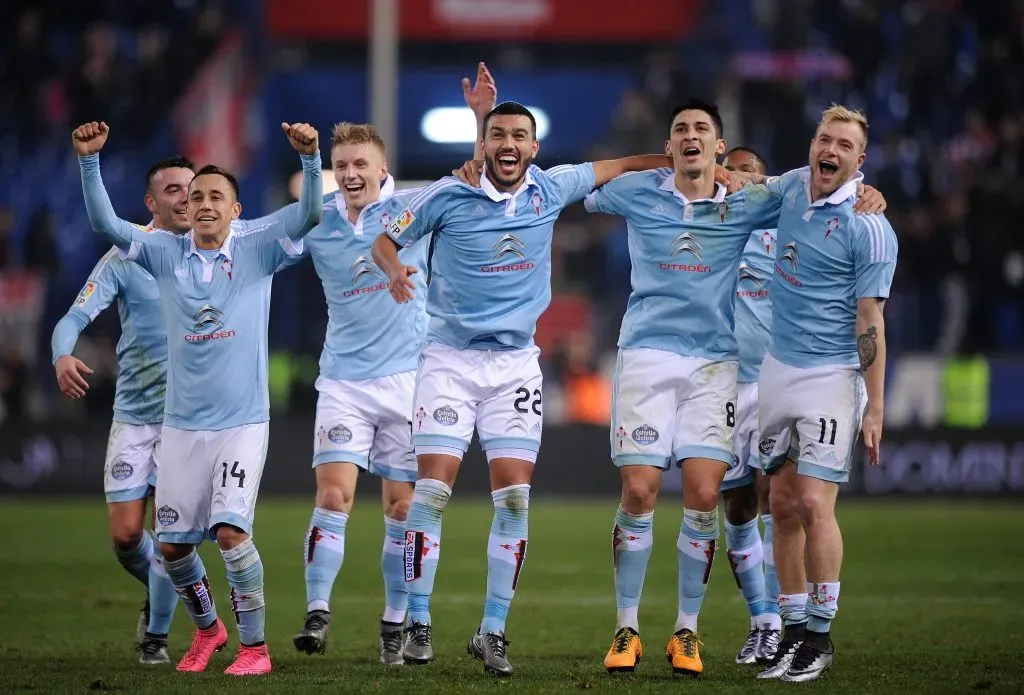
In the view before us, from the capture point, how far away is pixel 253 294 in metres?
7.72

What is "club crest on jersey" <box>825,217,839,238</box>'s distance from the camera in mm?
7434

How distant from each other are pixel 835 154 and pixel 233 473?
10.8ft

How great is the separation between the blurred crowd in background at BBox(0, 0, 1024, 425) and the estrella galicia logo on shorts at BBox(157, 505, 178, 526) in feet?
37.7

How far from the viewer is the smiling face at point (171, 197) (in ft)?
27.0

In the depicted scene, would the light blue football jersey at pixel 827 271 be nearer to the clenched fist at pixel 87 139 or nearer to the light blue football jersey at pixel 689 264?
the light blue football jersey at pixel 689 264

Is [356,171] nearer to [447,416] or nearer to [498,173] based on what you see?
[498,173]

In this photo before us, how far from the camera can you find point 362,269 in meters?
8.64

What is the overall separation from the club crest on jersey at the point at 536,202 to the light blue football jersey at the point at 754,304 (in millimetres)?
1465

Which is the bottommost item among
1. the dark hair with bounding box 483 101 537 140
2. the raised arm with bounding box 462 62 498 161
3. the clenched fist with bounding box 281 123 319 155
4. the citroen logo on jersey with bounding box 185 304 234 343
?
the citroen logo on jersey with bounding box 185 304 234 343

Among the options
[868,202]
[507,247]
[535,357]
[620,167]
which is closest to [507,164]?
[507,247]

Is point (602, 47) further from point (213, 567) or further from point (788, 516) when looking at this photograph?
point (788, 516)

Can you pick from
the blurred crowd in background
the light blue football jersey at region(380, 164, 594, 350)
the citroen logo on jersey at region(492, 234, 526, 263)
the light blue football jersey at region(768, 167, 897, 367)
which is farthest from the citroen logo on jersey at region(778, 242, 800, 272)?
the blurred crowd in background

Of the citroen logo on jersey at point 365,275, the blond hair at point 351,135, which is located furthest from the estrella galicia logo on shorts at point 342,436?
the blond hair at point 351,135

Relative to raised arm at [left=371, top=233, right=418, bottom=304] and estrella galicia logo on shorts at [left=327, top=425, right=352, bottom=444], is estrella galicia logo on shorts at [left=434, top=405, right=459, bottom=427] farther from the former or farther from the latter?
estrella galicia logo on shorts at [left=327, top=425, right=352, bottom=444]
